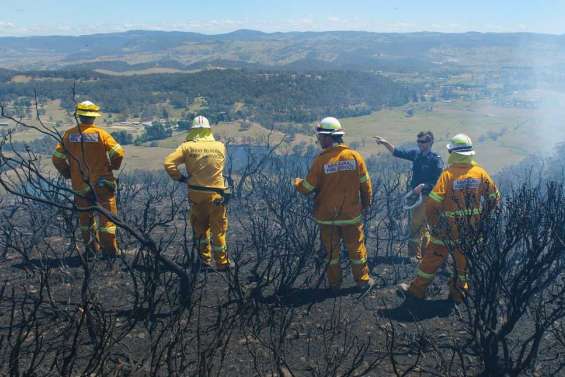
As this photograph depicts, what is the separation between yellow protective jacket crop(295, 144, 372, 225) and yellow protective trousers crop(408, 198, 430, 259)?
1.41 metres

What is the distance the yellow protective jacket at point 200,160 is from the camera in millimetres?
4863

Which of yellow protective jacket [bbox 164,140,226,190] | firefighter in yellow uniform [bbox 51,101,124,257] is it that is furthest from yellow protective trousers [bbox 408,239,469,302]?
firefighter in yellow uniform [bbox 51,101,124,257]

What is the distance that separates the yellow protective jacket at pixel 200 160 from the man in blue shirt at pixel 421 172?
196 centimetres

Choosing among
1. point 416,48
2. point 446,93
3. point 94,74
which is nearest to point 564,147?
point 446,93

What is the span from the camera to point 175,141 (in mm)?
22312

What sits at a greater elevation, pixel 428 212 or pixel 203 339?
pixel 428 212

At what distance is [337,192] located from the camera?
14.9ft

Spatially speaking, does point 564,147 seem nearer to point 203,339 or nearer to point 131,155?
point 131,155

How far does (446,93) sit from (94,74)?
1242 inches

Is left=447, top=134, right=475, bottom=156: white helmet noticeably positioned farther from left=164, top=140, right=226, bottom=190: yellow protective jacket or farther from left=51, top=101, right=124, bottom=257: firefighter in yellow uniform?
left=51, top=101, right=124, bottom=257: firefighter in yellow uniform

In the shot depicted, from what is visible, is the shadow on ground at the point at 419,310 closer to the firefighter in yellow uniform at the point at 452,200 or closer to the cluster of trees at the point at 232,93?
the firefighter in yellow uniform at the point at 452,200

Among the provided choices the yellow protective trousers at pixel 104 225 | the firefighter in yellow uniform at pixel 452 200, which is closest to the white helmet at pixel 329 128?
the firefighter in yellow uniform at pixel 452 200

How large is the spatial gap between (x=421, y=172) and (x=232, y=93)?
30.8 m

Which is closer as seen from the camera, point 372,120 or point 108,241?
point 108,241
